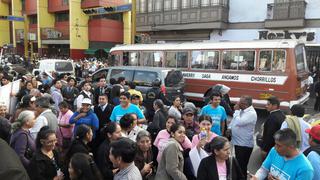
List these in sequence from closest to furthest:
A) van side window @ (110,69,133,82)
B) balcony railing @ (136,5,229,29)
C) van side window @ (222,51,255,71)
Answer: van side window @ (222,51,255,71) → van side window @ (110,69,133,82) → balcony railing @ (136,5,229,29)

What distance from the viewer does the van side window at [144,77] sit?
1014cm

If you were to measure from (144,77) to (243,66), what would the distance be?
366cm

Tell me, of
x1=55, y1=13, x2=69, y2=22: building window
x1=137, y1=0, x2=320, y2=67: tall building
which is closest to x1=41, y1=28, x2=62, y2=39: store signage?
x1=55, y1=13, x2=69, y2=22: building window

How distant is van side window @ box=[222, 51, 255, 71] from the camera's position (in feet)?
34.7

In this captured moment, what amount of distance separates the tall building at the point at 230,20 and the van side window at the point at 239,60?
6960 millimetres

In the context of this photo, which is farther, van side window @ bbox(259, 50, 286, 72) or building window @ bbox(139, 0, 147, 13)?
building window @ bbox(139, 0, 147, 13)

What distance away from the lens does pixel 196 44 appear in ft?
39.8

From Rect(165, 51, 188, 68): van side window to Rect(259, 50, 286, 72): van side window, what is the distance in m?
3.19

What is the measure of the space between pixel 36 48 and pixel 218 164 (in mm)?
39968

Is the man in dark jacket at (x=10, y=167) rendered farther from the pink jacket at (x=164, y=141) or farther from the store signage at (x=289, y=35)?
the store signage at (x=289, y=35)

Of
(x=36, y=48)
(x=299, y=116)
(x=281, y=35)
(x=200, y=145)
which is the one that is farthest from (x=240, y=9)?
(x=36, y=48)

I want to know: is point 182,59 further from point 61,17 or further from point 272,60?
point 61,17

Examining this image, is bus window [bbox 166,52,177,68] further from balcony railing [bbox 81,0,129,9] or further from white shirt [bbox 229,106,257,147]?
balcony railing [bbox 81,0,129,9]

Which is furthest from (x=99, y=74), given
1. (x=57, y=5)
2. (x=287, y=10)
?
(x=57, y=5)
